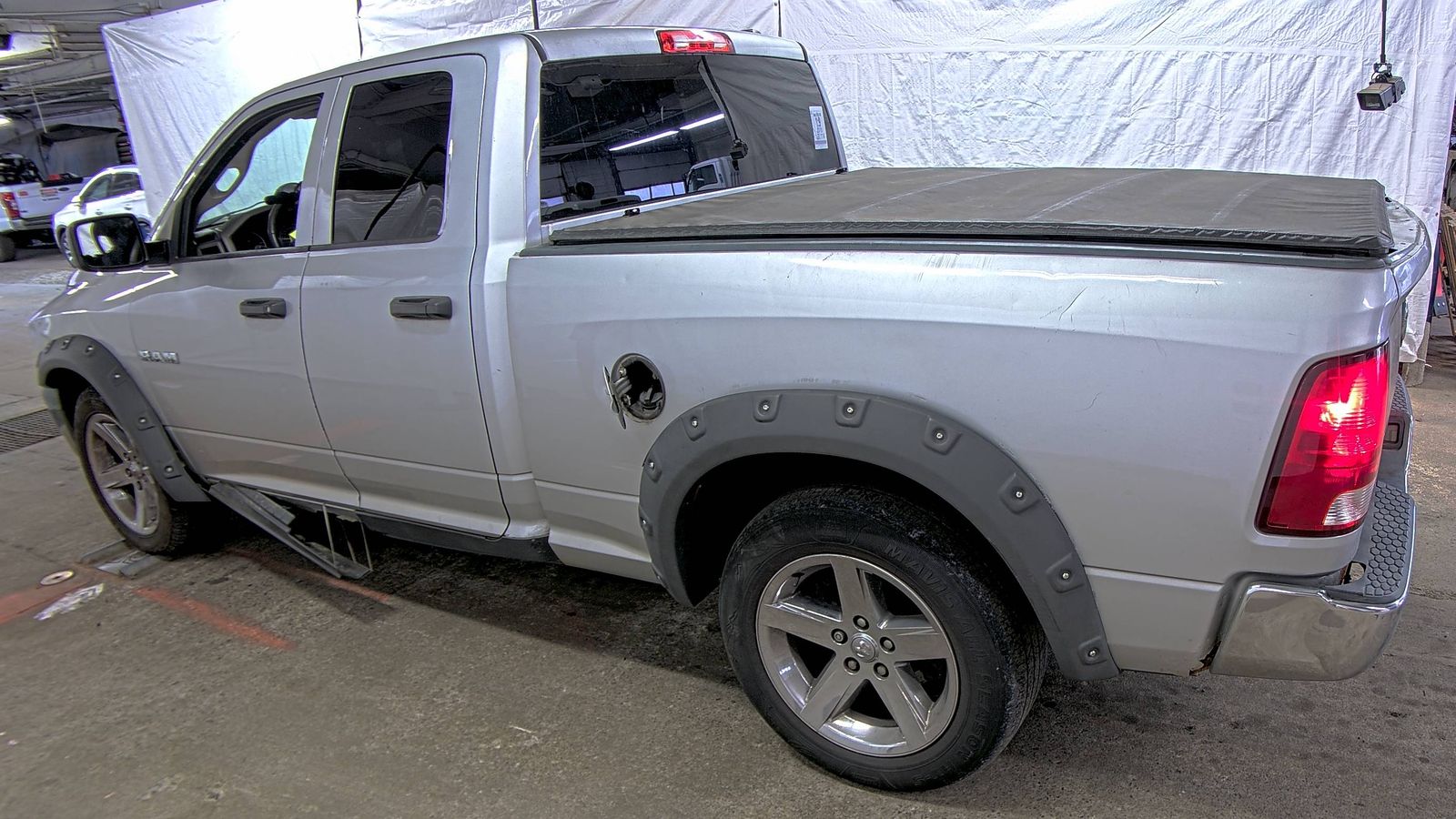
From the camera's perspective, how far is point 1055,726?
267cm

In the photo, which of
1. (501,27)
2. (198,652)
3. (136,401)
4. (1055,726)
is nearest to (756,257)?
(1055,726)

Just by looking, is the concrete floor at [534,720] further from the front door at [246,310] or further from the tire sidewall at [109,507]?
the front door at [246,310]

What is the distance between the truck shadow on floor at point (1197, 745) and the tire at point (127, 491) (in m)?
1.92

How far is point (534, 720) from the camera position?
2861 mm

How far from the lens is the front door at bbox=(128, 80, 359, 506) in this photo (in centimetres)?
318

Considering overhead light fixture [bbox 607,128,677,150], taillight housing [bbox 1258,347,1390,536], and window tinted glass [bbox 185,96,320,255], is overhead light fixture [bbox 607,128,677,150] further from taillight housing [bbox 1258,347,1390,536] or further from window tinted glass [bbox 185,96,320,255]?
taillight housing [bbox 1258,347,1390,536]

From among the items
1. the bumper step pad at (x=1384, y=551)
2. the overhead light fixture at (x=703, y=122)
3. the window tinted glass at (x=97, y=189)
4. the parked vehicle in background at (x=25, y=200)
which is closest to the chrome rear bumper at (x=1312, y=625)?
the bumper step pad at (x=1384, y=551)

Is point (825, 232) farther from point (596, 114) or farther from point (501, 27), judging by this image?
point (501, 27)

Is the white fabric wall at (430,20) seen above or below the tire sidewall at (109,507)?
above

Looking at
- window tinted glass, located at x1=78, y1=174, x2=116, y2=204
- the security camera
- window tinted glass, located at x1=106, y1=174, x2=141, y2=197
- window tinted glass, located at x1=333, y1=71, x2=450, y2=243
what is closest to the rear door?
window tinted glass, located at x1=333, y1=71, x2=450, y2=243

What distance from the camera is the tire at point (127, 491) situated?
4059mm

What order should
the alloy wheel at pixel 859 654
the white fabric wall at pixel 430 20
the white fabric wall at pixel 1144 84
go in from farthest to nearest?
the white fabric wall at pixel 430 20 < the white fabric wall at pixel 1144 84 < the alloy wheel at pixel 859 654

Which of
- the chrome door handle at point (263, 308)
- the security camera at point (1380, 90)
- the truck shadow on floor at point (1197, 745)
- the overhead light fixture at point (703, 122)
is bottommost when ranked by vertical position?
the truck shadow on floor at point (1197, 745)

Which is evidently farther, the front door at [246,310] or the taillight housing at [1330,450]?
the front door at [246,310]
